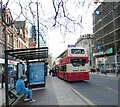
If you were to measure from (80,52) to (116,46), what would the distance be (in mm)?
45066

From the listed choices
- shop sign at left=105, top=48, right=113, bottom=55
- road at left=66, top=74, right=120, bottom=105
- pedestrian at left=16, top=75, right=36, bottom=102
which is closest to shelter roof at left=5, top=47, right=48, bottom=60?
pedestrian at left=16, top=75, right=36, bottom=102

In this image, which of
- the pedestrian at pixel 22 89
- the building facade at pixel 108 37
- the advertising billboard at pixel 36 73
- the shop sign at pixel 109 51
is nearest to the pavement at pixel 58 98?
the pedestrian at pixel 22 89

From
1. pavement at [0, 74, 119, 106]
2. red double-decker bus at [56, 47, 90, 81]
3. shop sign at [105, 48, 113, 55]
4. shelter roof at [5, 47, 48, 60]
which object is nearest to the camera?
shelter roof at [5, 47, 48, 60]

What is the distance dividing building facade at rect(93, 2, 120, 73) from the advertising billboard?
1836 inches

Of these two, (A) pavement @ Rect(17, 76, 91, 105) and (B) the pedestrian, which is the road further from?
(B) the pedestrian

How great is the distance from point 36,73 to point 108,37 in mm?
66150

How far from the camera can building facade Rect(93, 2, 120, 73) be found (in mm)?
78562

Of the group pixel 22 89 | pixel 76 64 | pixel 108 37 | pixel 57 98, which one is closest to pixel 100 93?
pixel 57 98

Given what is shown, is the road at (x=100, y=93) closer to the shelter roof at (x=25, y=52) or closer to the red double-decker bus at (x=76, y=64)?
the shelter roof at (x=25, y=52)

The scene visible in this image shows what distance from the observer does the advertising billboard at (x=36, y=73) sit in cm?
2416

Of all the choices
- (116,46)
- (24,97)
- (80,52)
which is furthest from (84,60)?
(116,46)

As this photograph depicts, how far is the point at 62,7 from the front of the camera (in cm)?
841

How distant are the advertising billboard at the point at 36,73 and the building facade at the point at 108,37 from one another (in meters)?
46.6

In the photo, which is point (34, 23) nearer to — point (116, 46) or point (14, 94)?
point (14, 94)
